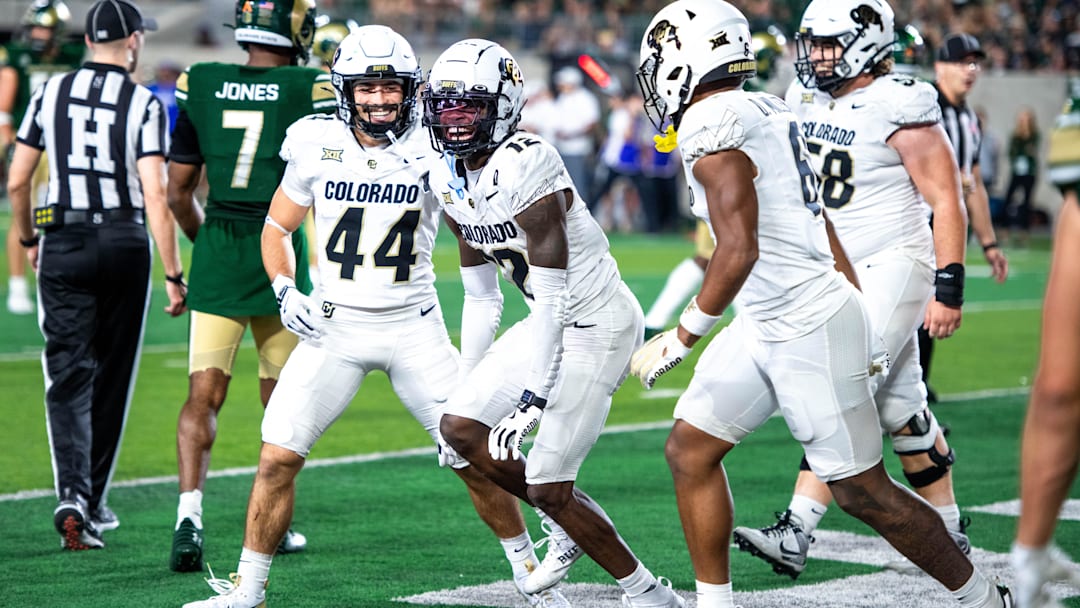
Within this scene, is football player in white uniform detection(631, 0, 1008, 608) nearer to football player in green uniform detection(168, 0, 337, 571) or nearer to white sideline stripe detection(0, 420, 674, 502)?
football player in green uniform detection(168, 0, 337, 571)

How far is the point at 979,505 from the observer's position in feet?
21.2

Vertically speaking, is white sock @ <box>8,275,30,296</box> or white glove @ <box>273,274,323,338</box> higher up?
white glove @ <box>273,274,323,338</box>

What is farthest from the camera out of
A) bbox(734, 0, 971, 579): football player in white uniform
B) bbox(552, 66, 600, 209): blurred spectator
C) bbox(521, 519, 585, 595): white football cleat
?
bbox(552, 66, 600, 209): blurred spectator

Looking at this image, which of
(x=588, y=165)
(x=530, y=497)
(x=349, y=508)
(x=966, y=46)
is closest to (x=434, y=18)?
(x=588, y=165)

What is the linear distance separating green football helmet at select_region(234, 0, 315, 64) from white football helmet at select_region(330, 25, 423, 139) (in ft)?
2.97

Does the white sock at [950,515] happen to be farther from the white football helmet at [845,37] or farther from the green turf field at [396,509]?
the white football helmet at [845,37]

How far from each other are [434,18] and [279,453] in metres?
24.5

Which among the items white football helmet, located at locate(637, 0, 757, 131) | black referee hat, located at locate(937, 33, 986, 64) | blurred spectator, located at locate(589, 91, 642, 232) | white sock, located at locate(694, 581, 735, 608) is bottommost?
blurred spectator, located at locate(589, 91, 642, 232)

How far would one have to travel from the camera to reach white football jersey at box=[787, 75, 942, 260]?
5.50 metres

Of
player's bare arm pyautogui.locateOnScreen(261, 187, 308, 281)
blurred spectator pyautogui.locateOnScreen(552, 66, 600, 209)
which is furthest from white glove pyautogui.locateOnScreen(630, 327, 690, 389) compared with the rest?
blurred spectator pyautogui.locateOnScreen(552, 66, 600, 209)

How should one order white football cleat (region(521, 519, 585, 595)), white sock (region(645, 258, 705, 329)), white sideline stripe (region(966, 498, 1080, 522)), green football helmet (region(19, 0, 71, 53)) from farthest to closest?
white sock (region(645, 258, 705, 329)), green football helmet (region(19, 0, 71, 53)), white sideline stripe (region(966, 498, 1080, 522)), white football cleat (region(521, 519, 585, 595))

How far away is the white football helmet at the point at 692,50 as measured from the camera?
4.23 meters

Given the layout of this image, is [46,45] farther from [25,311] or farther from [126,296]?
[126,296]

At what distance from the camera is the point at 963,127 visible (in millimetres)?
8109
